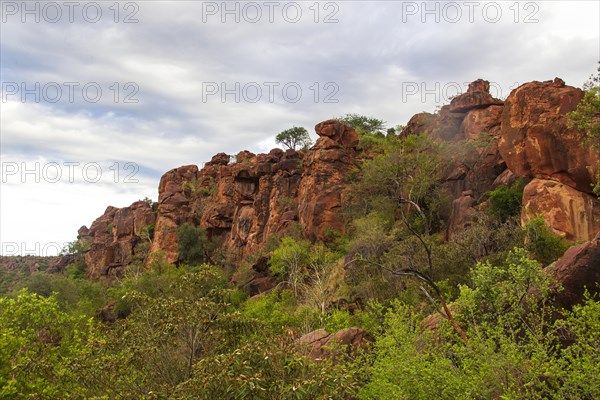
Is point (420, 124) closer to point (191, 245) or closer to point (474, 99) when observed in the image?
point (474, 99)

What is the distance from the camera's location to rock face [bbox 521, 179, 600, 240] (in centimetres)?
2438

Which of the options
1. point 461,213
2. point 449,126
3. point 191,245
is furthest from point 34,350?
point 191,245

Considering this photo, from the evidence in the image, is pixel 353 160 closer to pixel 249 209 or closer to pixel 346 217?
pixel 346 217

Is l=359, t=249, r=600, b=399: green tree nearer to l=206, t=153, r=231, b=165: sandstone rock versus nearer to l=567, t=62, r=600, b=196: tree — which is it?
l=567, t=62, r=600, b=196: tree

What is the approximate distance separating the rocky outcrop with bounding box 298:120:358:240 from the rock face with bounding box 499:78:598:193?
19163 mm

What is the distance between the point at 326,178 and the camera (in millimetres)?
46938

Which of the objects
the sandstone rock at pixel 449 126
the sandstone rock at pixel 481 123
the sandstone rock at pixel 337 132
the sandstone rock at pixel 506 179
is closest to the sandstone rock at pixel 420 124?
the sandstone rock at pixel 449 126

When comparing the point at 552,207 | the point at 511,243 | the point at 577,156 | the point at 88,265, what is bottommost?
the point at 88,265

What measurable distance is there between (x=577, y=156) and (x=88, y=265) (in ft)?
230

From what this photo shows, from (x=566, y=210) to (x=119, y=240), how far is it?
63.6m

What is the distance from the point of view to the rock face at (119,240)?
226ft

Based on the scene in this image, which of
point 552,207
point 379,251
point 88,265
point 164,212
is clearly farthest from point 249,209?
point 552,207

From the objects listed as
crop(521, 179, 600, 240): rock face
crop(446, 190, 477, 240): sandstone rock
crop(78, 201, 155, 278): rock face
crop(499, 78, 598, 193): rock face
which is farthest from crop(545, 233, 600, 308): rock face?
crop(78, 201, 155, 278): rock face

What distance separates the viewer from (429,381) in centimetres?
1112
